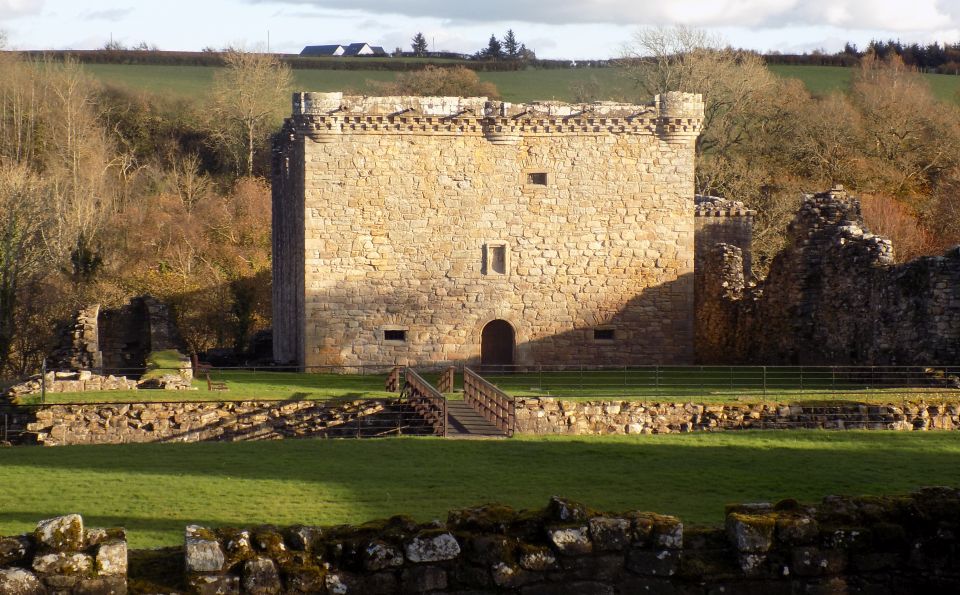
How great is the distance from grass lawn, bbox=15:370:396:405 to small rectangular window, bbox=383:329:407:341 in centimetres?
120

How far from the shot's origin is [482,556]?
8.49 meters

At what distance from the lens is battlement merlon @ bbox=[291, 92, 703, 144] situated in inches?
1237

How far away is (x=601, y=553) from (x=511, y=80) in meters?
68.1

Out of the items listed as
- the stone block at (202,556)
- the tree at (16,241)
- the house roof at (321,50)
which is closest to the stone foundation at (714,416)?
the stone block at (202,556)

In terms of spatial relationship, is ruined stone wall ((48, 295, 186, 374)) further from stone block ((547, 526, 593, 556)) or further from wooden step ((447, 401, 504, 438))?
stone block ((547, 526, 593, 556))

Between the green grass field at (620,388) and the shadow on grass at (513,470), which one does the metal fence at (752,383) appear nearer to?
the green grass field at (620,388)

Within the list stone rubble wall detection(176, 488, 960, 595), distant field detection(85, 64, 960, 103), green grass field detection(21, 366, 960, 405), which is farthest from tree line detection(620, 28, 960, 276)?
stone rubble wall detection(176, 488, 960, 595)

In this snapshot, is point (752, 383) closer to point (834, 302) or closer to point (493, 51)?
point (834, 302)

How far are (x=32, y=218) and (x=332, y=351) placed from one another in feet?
58.5

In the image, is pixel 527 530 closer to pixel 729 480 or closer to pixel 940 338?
pixel 729 480

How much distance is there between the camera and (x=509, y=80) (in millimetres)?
75375

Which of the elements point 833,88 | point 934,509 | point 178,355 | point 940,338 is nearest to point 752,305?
point 940,338

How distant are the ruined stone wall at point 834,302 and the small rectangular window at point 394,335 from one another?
24.4ft

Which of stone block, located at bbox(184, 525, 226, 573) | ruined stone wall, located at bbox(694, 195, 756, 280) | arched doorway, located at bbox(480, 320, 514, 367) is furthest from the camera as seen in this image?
ruined stone wall, located at bbox(694, 195, 756, 280)
